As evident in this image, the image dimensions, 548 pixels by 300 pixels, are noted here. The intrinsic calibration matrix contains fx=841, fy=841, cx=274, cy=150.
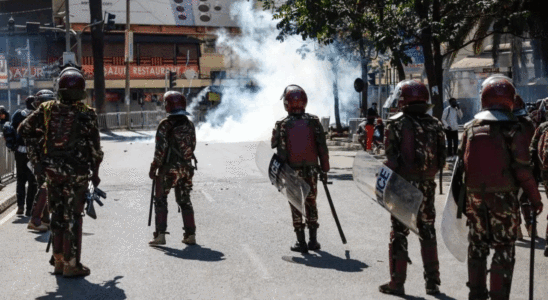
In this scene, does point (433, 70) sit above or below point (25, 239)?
above

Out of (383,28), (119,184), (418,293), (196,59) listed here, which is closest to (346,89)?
(196,59)

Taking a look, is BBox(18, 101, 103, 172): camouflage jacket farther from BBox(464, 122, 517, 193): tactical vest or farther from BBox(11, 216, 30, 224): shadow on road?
BBox(11, 216, 30, 224): shadow on road

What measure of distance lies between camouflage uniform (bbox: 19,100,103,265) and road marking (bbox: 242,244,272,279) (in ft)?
5.58

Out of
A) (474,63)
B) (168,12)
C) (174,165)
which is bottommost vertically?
(174,165)

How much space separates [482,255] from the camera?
5953mm

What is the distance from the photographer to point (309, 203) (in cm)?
884

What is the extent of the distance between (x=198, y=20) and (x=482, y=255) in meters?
65.7

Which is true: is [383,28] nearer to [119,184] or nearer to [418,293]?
[119,184]

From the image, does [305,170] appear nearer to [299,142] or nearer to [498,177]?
[299,142]

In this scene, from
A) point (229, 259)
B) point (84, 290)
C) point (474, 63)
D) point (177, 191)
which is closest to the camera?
point (84, 290)

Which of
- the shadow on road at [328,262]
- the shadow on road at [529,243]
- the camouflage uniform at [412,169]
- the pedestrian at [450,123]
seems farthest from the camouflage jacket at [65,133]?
the pedestrian at [450,123]

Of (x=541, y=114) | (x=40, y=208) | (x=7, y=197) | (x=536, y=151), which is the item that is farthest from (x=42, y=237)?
(x=541, y=114)

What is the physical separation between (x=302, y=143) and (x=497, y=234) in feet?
10.3

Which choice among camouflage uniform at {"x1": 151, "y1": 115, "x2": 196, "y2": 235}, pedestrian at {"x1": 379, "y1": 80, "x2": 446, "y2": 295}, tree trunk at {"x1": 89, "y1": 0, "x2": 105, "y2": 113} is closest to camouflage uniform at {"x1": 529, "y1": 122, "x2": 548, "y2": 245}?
pedestrian at {"x1": 379, "y1": 80, "x2": 446, "y2": 295}
